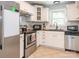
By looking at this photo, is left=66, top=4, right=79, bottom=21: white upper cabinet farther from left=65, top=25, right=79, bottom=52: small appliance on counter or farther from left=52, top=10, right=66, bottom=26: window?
left=65, top=25, right=79, bottom=52: small appliance on counter

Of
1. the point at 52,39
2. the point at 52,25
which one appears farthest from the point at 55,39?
the point at 52,25

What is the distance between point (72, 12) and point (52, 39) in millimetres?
1493

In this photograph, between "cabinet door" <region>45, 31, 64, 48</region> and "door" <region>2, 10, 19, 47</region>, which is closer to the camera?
"door" <region>2, 10, 19, 47</region>

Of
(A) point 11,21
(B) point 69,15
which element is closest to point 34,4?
(B) point 69,15

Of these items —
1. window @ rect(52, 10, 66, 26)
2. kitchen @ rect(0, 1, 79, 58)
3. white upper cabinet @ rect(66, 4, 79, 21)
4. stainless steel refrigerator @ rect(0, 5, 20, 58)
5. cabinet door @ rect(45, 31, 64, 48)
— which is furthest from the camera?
window @ rect(52, 10, 66, 26)

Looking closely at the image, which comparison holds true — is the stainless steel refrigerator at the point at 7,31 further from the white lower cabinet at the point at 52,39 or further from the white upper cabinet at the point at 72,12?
the white upper cabinet at the point at 72,12

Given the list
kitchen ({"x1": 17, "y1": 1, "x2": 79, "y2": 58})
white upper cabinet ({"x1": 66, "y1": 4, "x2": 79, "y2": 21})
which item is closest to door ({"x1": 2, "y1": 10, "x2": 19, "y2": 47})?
kitchen ({"x1": 17, "y1": 1, "x2": 79, "y2": 58})

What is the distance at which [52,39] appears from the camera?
17.1 feet

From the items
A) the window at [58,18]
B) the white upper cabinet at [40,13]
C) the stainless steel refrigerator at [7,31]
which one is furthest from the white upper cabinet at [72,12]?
the stainless steel refrigerator at [7,31]

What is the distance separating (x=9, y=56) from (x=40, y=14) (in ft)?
13.1

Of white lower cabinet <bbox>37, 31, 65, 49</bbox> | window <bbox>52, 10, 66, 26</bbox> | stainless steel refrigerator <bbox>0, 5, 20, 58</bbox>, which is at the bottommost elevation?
white lower cabinet <bbox>37, 31, 65, 49</bbox>

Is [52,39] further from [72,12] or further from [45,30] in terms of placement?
[72,12]

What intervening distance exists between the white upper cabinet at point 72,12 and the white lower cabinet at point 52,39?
0.87 metres

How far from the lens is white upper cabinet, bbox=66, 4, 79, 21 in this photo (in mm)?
5021
